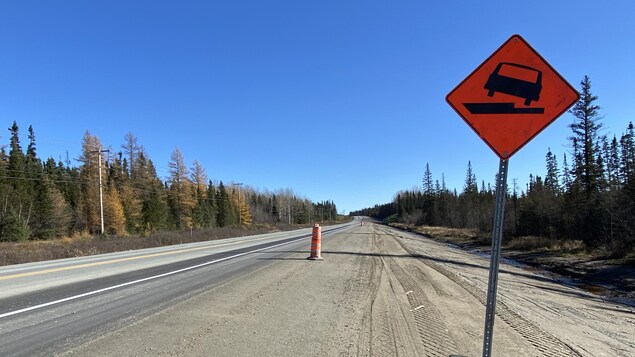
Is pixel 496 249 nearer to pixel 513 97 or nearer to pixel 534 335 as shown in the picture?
pixel 513 97

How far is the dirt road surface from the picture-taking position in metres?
5.32

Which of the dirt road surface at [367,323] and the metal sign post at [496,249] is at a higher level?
the metal sign post at [496,249]

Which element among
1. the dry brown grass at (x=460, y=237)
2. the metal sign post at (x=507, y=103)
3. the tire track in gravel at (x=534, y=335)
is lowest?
the dry brown grass at (x=460, y=237)

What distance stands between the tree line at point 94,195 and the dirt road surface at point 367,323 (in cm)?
3812

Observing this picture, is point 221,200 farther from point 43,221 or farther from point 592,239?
point 592,239

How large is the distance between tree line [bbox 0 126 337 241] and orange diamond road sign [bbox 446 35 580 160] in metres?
43.2

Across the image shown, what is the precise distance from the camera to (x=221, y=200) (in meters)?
98.4

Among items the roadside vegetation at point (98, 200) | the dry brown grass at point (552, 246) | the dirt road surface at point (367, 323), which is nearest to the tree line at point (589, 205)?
the dry brown grass at point (552, 246)

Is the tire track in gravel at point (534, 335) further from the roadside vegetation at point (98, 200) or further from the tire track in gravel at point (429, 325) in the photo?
the roadside vegetation at point (98, 200)

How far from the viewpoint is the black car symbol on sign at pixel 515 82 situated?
346 centimetres

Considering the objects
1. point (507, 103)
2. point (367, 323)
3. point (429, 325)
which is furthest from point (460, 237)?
point (507, 103)

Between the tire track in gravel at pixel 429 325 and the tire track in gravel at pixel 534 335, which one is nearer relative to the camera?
the tire track in gravel at pixel 429 325

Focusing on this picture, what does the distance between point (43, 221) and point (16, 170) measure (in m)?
9.91

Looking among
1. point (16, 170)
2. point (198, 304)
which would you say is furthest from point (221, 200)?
point (198, 304)
